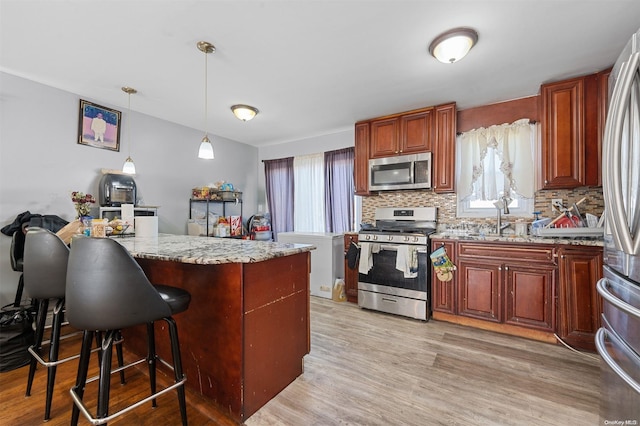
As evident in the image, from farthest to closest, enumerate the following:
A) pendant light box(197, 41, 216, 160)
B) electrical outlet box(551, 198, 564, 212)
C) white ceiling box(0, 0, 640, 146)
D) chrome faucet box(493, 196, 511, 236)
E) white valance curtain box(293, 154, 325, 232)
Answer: white valance curtain box(293, 154, 325, 232) < chrome faucet box(493, 196, 511, 236) < electrical outlet box(551, 198, 564, 212) < pendant light box(197, 41, 216, 160) < white ceiling box(0, 0, 640, 146)

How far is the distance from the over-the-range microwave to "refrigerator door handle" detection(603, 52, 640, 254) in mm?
2131

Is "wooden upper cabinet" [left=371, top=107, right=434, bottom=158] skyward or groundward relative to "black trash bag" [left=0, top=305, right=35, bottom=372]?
skyward

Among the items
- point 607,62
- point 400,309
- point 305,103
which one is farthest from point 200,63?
point 607,62

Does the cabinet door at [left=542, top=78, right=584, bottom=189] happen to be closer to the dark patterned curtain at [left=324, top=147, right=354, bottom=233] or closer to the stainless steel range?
the stainless steel range

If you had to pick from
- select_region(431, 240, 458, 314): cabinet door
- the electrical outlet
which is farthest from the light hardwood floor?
the electrical outlet

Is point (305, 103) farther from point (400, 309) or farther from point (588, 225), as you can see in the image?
point (588, 225)

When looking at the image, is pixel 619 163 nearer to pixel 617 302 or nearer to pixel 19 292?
pixel 617 302

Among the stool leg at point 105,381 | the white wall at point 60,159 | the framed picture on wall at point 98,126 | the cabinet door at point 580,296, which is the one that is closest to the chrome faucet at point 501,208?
the cabinet door at point 580,296

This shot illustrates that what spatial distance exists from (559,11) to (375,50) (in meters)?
1.17

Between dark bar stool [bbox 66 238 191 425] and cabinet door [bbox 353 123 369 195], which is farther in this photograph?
cabinet door [bbox 353 123 369 195]

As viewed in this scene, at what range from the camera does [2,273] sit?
244cm

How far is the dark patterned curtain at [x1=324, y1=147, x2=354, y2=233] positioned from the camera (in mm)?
4086

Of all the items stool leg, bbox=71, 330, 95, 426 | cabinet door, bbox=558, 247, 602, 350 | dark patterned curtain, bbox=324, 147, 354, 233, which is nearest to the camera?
stool leg, bbox=71, 330, 95, 426

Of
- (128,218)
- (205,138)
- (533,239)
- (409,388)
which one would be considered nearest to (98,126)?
(128,218)
